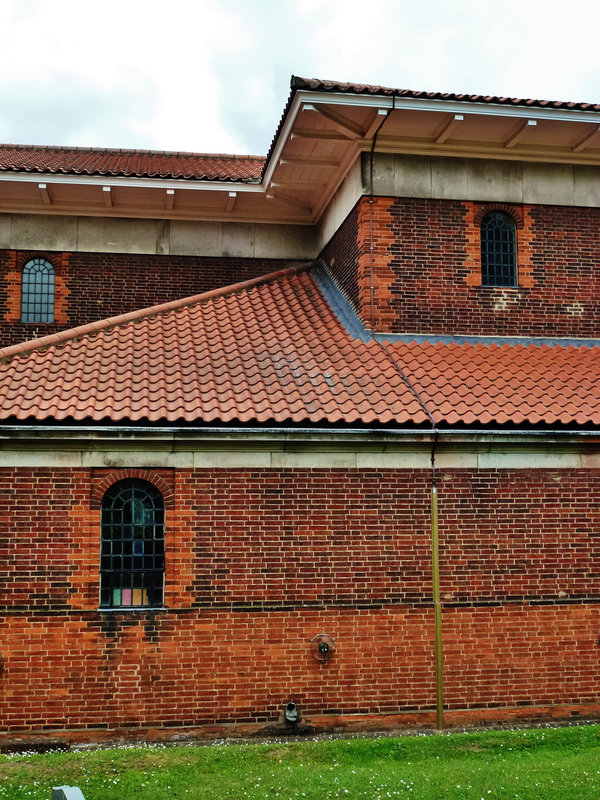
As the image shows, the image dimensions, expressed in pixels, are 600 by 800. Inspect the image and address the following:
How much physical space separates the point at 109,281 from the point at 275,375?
5.20m

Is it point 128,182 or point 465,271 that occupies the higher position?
point 128,182

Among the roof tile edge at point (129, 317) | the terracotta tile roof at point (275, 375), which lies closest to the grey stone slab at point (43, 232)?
the roof tile edge at point (129, 317)

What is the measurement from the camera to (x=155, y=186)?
46.6 ft

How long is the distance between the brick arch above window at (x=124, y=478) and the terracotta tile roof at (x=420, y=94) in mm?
5343

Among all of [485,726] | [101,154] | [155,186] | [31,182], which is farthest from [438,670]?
[101,154]

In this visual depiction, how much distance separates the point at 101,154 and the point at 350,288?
24.0 ft

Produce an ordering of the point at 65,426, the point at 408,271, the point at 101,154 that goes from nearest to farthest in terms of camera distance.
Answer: the point at 65,426 → the point at 408,271 → the point at 101,154

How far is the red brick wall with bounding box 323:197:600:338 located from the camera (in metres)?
12.7

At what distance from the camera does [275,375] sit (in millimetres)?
11164

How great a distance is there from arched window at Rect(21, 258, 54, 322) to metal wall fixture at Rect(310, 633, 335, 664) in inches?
304

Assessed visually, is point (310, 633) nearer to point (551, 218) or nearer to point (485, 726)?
point (485, 726)

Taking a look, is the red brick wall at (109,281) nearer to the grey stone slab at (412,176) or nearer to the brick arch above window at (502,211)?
the grey stone slab at (412,176)

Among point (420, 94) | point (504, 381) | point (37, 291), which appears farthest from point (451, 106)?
point (37, 291)

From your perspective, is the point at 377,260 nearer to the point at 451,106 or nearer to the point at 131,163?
the point at 451,106
